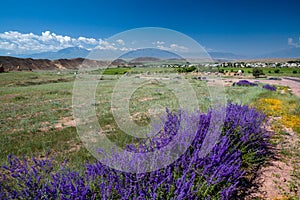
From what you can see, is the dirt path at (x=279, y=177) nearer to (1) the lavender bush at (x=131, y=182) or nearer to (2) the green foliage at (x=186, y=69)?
(1) the lavender bush at (x=131, y=182)

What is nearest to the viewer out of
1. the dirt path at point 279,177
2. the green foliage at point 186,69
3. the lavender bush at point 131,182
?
the lavender bush at point 131,182

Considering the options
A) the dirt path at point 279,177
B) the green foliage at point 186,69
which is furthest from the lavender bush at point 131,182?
the green foliage at point 186,69

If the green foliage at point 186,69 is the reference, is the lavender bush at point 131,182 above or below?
below

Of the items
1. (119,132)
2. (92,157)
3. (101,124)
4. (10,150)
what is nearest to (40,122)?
(101,124)

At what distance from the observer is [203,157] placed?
Answer: 290cm

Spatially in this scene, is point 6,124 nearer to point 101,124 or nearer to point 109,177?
point 101,124

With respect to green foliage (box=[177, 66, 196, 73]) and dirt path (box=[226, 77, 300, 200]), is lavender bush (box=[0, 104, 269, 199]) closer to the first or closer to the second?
dirt path (box=[226, 77, 300, 200])

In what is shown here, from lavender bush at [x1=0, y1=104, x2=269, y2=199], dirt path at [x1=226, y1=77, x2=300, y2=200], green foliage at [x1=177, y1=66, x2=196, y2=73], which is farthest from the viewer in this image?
green foliage at [x1=177, y1=66, x2=196, y2=73]

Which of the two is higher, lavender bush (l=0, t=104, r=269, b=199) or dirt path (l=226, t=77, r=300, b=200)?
lavender bush (l=0, t=104, r=269, b=199)

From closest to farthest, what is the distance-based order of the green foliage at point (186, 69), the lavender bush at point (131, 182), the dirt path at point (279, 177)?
the lavender bush at point (131, 182) < the dirt path at point (279, 177) < the green foliage at point (186, 69)

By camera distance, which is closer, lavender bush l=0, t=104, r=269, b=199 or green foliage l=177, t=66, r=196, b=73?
lavender bush l=0, t=104, r=269, b=199

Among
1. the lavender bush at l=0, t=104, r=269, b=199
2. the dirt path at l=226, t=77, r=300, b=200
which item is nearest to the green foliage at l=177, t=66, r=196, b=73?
the dirt path at l=226, t=77, r=300, b=200

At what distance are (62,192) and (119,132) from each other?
178 inches

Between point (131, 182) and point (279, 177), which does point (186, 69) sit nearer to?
point (279, 177)
